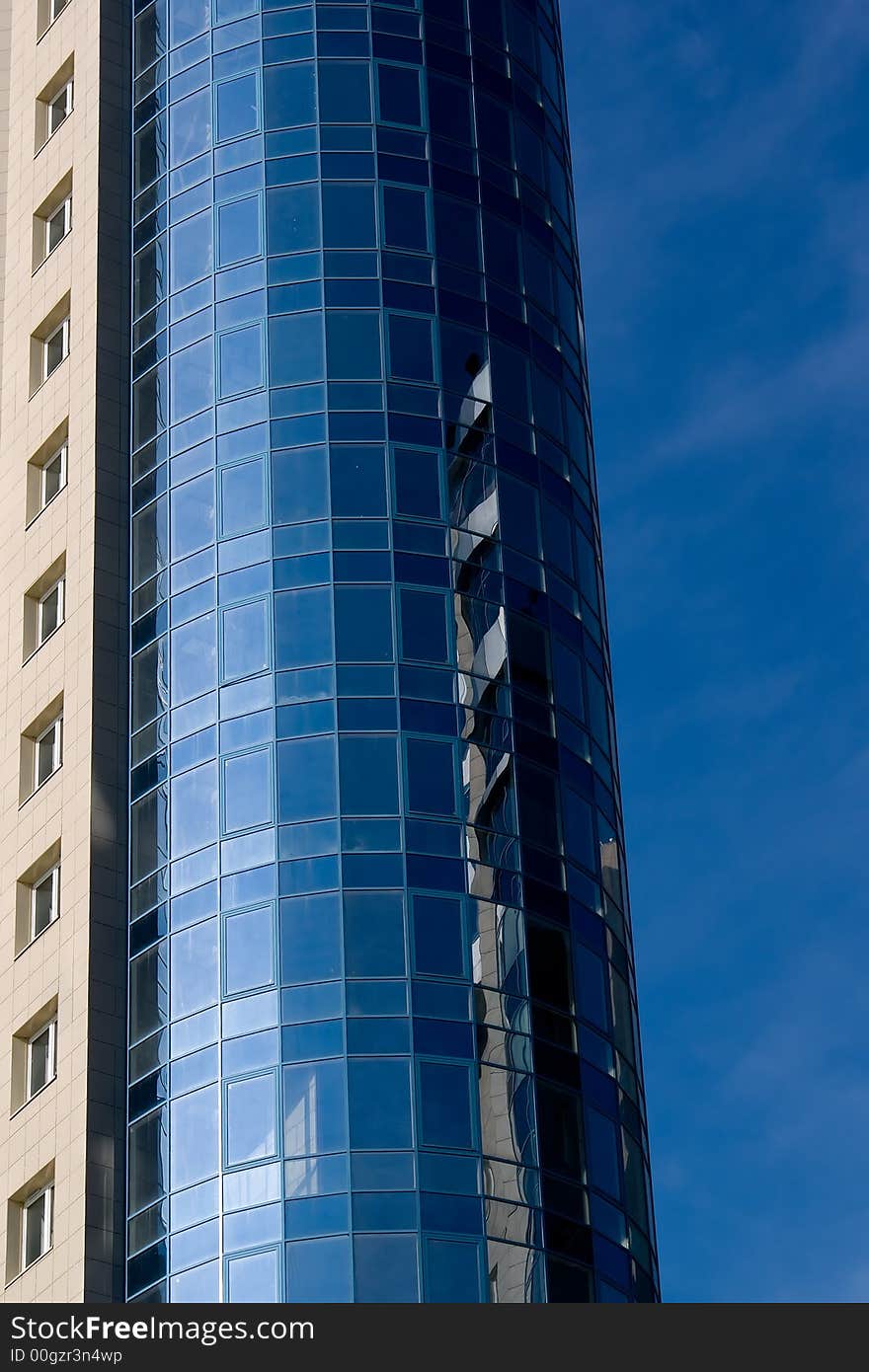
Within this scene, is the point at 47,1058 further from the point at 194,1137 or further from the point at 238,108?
the point at 238,108

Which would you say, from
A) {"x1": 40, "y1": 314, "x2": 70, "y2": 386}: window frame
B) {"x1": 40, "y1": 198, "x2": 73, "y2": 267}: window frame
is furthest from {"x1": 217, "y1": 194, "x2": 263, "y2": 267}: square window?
{"x1": 40, "y1": 198, "x2": 73, "y2": 267}: window frame

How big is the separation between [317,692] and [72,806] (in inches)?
239

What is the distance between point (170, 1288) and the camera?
49188mm

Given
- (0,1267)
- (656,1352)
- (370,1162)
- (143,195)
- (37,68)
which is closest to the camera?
(656,1352)

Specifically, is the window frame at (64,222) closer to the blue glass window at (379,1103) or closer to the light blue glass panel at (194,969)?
the light blue glass panel at (194,969)

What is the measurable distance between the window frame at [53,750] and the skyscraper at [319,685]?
8 cm

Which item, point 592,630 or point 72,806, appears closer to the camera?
point 72,806

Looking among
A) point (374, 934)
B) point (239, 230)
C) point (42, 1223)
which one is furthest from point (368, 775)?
point (239, 230)

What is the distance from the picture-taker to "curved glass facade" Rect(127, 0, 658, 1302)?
49719mm

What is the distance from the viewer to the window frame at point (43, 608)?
59.1 metres

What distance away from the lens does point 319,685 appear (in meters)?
54.1

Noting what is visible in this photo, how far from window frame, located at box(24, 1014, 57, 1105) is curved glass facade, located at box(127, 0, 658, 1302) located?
2198mm

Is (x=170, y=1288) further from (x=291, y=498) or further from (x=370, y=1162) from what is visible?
(x=291, y=498)

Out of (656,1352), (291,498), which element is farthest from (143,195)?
(656,1352)
